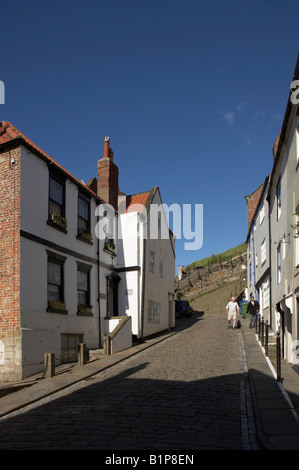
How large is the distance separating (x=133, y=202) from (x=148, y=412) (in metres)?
18.1

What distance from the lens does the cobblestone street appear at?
22.3 ft

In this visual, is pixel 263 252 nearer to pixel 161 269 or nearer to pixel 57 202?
pixel 161 269

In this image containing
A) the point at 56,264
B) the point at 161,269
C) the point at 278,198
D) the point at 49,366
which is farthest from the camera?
the point at 161,269

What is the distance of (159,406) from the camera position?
9016 mm

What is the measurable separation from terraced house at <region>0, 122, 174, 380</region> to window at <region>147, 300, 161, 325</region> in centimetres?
20

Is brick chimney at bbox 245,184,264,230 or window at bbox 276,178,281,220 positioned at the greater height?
brick chimney at bbox 245,184,264,230

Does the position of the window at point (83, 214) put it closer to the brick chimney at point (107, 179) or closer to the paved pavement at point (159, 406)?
the brick chimney at point (107, 179)

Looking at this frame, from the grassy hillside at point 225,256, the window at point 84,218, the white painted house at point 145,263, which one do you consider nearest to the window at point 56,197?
the window at point 84,218

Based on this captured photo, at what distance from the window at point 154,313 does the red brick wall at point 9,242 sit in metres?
10.2

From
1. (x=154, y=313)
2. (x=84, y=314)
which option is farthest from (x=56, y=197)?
(x=154, y=313)

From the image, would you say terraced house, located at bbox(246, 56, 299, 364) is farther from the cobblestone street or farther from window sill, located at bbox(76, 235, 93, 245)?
window sill, located at bbox(76, 235, 93, 245)

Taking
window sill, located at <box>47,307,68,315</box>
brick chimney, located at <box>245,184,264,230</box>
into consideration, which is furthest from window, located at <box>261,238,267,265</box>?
window sill, located at <box>47,307,68,315</box>

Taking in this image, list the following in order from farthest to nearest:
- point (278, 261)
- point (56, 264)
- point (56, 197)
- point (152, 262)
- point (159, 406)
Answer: point (152, 262) → point (278, 261) → point (56, 197) → point (56, 264) → point (159, 406)
